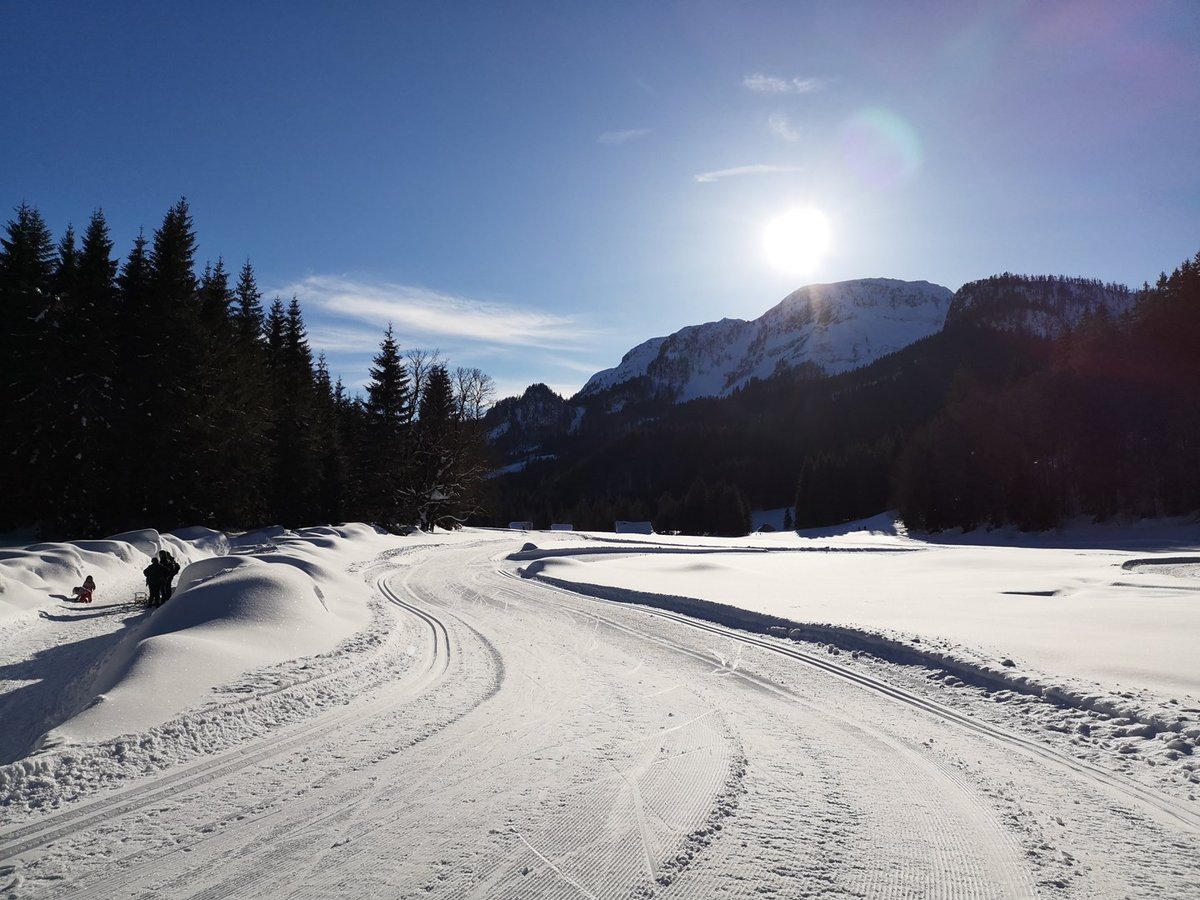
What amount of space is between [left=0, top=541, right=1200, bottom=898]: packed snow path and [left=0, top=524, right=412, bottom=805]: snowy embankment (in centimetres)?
49

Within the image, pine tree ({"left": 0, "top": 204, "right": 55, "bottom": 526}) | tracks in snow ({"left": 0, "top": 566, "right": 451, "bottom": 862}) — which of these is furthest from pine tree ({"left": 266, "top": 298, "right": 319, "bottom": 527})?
tracks in snow ({"left": 0, "top": 566, "right": 451, "bottom": 862})

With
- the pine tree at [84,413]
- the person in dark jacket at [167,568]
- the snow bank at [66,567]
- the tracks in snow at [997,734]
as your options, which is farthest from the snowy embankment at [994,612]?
the pine tree at [84,413]

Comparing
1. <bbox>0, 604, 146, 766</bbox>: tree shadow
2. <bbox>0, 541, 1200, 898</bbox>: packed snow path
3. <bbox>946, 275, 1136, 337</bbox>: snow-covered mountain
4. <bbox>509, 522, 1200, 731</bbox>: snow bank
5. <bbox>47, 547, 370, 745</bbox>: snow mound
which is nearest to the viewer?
<bbox>0, 541, 1200, 898</bbox>: packed snow path

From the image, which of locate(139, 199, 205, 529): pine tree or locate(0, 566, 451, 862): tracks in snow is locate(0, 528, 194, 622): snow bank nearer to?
locate(139, 199, 205, 529): pine tree

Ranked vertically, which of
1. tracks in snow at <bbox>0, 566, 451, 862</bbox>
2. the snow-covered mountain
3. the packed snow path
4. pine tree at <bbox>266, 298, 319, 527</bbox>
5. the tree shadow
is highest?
the snow-covered mountain

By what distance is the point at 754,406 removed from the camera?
167 m

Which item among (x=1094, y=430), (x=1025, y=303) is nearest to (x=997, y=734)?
(x=1094, y=430)

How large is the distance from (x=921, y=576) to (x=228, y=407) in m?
30.8

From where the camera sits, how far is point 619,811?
4.38 m

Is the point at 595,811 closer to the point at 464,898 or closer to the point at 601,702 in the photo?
the point at 464,898

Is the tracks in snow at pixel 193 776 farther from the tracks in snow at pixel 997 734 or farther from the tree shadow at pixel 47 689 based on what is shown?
the tracks in snow at pixel 997 734

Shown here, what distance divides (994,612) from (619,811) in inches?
433

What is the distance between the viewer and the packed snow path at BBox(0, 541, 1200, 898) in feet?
11.6

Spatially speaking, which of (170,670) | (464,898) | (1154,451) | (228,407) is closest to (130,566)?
(228,407)
